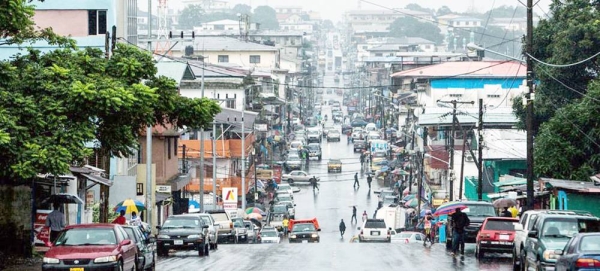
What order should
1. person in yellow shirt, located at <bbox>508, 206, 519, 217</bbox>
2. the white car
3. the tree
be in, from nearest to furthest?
person in yellow shirt, located at <bbox>508, 206, 519, 217</bbox>
the tree
the white car

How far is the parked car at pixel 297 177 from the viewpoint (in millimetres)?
111938

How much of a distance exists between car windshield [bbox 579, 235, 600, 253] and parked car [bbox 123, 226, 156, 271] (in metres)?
11.2

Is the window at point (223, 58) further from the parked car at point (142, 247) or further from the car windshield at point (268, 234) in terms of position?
the parked car at point (142, 247)

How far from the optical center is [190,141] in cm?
8088

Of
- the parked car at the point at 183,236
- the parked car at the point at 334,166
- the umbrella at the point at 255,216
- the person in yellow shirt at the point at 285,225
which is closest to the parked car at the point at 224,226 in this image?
the parked car at the point at 183,236

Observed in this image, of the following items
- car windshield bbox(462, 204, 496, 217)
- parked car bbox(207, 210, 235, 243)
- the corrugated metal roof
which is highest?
the corrugated metal roof

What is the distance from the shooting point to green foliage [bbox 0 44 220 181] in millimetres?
25969

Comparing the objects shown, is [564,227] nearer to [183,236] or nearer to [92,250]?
[92,250]

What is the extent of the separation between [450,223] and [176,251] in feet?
32.5

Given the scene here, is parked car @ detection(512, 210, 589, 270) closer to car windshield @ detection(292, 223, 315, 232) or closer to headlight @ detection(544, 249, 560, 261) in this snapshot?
headlight @ detection(544, 249, 560, 261)

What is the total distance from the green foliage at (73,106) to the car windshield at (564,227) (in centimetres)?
908

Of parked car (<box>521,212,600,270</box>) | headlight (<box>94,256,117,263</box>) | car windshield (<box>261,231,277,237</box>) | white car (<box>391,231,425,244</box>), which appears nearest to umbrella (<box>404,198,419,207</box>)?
white car (<box>391,231,425,244</box>)

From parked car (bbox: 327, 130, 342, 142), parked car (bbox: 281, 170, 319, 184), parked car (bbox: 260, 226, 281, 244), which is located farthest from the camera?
parked car (bbox: 327, 130, 342, 142)

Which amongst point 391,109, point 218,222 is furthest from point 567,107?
point 391,109
